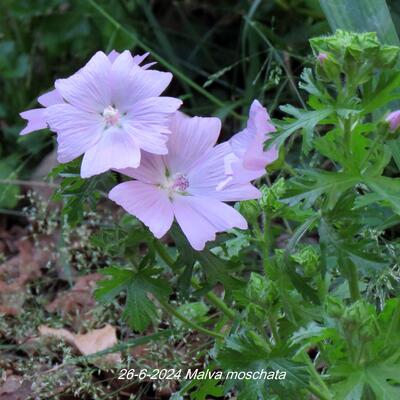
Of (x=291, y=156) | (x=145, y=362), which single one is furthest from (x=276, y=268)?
(x=291, y=156)

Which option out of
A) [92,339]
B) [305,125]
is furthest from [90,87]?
[92,339]

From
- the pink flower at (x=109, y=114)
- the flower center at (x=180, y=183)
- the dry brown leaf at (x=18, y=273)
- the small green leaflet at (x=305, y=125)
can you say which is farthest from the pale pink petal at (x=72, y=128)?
the dry brown leaf at (x=18, y=273)

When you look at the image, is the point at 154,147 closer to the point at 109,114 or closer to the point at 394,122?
the point at 109,114

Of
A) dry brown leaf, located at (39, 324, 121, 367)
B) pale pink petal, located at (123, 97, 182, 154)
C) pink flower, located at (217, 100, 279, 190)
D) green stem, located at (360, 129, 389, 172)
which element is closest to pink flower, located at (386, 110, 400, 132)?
green stem, located at (360, 129, 389, 172)

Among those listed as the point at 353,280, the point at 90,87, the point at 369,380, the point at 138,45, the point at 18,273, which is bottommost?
the point at 369,380

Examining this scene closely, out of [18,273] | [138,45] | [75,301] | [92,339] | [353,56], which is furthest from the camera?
[138,45]

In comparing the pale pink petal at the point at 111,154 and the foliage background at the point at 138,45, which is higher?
the foliage background at the point at 138,45

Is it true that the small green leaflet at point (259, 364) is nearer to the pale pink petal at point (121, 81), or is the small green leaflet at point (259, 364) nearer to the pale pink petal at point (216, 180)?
the pale pink petal at point (216, 180)
